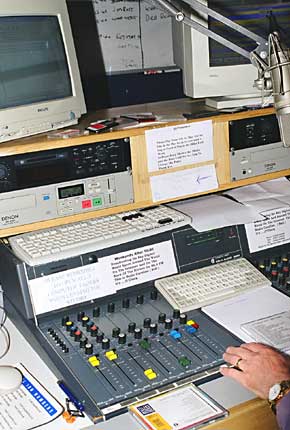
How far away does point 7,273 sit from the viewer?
5.26 feet

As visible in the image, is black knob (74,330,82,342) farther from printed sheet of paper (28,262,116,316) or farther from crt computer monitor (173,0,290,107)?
crt computer monitor (173,0,290,107)

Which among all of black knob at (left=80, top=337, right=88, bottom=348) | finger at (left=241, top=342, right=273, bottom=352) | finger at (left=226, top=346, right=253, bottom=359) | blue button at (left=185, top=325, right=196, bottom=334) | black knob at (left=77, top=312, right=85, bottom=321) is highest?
black knob at (left=77, top=312, right=85, bottom=321)

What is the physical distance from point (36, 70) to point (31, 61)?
25mm

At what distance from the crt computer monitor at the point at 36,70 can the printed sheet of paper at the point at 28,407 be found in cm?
57

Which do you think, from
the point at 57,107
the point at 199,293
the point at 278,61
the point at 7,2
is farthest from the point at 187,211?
the point at 7,2

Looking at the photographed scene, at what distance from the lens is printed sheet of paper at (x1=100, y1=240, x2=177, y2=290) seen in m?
1.63

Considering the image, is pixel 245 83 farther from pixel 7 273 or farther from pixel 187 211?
pixel 7 273

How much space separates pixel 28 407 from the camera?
51.6 inches

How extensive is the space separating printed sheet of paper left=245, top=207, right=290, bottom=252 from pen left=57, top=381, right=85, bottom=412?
2.38 ft

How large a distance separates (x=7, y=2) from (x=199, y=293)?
33.5 inches

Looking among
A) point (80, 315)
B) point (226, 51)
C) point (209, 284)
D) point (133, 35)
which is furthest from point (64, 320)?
point (133, 35)

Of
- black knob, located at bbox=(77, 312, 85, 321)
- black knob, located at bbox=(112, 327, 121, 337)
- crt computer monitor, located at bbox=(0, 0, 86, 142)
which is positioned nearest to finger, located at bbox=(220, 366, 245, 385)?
black knob, located at bbox=(112, 327, 121, 337)

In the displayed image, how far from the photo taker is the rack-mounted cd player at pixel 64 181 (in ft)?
4.95

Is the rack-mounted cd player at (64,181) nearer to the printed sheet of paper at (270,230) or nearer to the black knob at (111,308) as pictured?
the black knob at (111,308)
